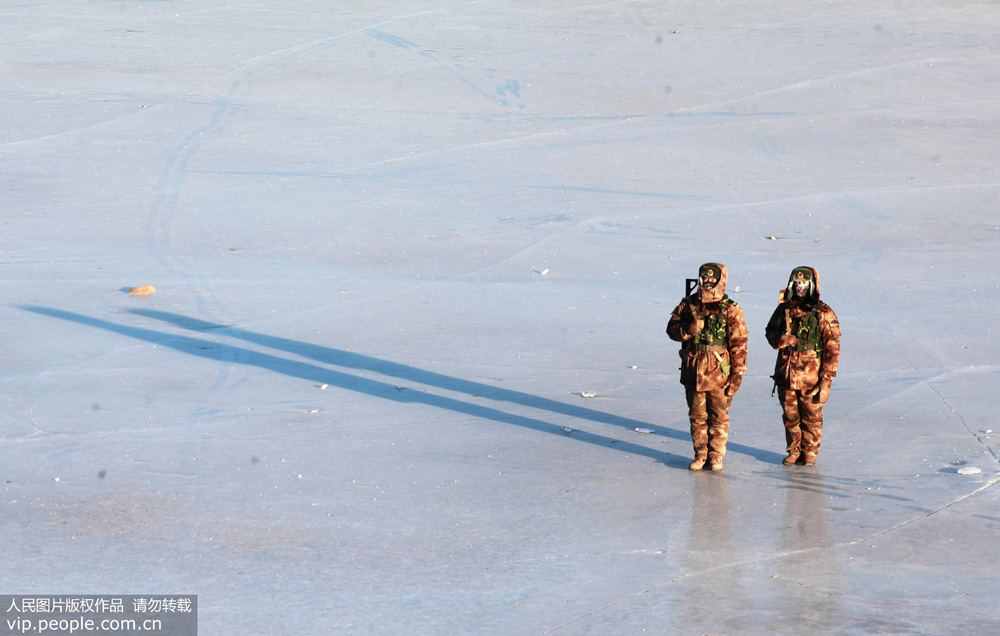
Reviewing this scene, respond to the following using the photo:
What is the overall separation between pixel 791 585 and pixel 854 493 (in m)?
1.45

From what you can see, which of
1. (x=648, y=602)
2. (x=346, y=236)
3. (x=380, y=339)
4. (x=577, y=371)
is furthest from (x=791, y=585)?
(x=346, y=236)

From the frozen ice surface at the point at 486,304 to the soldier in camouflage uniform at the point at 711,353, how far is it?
335 mm

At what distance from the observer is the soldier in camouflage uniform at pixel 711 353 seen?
7441mm

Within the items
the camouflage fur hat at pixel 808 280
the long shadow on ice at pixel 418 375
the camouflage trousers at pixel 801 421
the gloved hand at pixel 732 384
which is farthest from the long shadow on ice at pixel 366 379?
the camouflage fur hat at pixel 808 280

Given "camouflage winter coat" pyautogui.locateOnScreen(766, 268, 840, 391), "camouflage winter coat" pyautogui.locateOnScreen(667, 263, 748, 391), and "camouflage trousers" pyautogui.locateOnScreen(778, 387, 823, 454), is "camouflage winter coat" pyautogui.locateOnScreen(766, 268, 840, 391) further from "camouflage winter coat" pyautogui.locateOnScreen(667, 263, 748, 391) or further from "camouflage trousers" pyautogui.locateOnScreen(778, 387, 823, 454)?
"camouflage winter coat" pyautogui.locateOnScreen(667, 263, 748, 391)

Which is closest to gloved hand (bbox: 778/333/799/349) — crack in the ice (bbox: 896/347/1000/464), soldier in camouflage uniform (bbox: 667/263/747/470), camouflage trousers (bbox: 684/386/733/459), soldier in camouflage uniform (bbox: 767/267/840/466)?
soldier in camouflage uniform (bbox: 767/267/840/466)

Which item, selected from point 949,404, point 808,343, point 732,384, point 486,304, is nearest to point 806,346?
point 808,343

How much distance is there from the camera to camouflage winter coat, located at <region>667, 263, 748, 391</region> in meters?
7.44

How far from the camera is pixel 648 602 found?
5754 millimetres

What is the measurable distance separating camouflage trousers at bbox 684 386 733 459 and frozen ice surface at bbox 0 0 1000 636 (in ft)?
0.64

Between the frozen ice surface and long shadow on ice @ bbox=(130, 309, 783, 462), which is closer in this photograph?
the frozen ice surface

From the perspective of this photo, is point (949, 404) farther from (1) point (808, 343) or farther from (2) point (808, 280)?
(2) point (808, 280)

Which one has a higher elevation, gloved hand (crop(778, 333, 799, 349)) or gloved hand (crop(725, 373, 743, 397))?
gloved hand (crop(778, 333, 799, 349))

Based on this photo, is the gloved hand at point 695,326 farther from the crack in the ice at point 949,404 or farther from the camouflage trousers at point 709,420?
the crack in the ice at point 949,404
